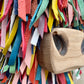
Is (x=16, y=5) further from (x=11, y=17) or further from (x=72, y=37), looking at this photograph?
(x=72, y=37)

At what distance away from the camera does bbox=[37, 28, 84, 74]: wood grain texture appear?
0.96 ft

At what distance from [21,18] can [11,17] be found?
0.04 metres

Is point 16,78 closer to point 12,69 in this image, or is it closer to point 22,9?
point 12,69

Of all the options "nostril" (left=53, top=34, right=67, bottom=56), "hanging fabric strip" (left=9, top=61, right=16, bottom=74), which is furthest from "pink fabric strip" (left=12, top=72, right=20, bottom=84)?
"nostril" (left=53, top=34, right=67, bottom=56)

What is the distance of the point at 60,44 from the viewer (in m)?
0.34

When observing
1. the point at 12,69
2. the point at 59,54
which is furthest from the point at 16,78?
the point at 59,54

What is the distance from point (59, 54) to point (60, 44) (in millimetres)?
42

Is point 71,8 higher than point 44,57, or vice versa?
point 71,8

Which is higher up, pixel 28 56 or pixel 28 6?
pixel 28 6

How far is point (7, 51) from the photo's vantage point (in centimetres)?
30

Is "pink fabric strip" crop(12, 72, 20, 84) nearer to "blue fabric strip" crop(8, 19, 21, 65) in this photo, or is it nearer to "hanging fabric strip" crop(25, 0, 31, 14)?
"blue fabric strip" crop(8, 19, 21, 65)

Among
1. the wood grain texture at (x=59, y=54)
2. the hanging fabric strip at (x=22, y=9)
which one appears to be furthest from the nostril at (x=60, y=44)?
the hanging fabric strip at (x=22, y=9)

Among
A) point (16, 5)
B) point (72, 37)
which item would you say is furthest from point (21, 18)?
point (72, 37)

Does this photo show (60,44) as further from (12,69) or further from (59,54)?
(12,69)
